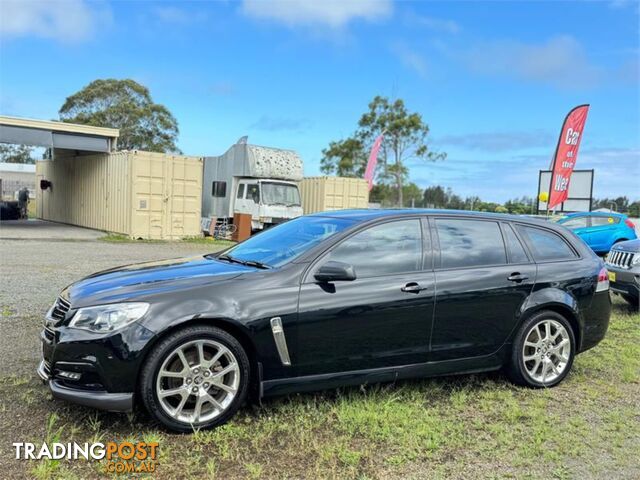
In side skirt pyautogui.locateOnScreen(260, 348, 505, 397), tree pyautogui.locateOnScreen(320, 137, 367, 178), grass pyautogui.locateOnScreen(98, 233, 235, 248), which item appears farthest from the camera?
tree pyautogui.locateOnScreen(320, 137, 367, 178)

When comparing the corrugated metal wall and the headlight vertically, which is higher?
the corrugated metal wall

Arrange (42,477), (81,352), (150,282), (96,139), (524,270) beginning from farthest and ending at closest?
1. (96,139)
2. (524,270)
3. (150,282)
4. (81,352)
5. (42,477)

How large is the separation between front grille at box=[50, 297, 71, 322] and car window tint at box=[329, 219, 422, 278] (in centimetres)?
184

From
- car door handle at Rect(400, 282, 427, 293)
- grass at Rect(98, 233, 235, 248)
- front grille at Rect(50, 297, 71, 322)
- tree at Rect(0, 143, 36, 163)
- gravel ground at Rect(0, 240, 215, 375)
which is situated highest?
tree at Rect(0, 143, 36, 163)

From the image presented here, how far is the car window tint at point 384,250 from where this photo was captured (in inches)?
160

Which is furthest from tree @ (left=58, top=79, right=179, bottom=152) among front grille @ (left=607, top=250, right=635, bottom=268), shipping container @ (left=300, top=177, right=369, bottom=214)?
front grille @ (left=607, top=250, right=635, bottom=268)

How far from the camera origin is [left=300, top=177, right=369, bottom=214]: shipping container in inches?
925

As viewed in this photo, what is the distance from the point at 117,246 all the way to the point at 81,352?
44.0 ft

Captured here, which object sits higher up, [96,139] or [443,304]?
[96,139]

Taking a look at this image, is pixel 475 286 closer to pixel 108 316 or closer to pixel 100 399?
pixel 108 316

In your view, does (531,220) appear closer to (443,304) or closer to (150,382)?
(443,304)

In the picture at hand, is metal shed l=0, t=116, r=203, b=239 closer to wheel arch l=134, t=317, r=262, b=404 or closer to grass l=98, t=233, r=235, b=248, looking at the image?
grass l=98, t=233, r=235, b=248

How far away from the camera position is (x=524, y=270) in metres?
4.61

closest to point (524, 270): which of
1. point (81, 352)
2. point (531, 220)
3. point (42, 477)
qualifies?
point (531, 220)
